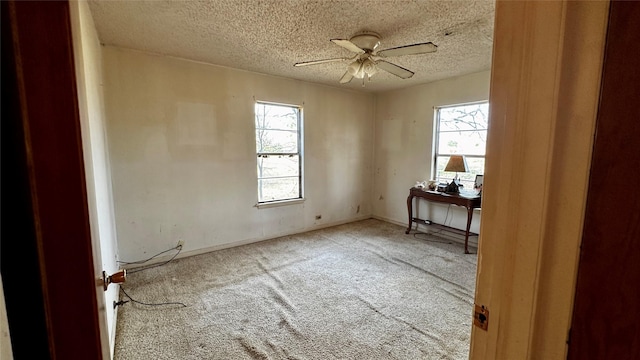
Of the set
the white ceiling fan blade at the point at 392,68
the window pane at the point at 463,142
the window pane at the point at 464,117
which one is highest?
the white ceiling fan blade at the point at 392,68

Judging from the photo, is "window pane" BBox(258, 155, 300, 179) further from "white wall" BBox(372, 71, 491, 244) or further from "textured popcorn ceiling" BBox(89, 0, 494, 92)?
"white wall" BBox(372, 71, 491, 244)

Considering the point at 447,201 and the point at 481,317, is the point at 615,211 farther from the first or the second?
the point at 447,201

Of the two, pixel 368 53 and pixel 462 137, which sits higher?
pixel 368 53

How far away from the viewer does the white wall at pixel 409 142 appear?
3928mm

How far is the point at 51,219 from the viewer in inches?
19.7

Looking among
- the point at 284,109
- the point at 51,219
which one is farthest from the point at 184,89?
the point at 51,219

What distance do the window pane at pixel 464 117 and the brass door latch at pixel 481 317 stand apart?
11.8 ft

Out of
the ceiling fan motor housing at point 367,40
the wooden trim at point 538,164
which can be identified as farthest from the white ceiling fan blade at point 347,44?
the wooden trim at point 538,164

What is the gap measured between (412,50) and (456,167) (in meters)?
2.02

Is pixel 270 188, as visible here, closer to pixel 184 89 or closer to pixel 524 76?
pixel 184 89

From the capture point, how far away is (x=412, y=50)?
88.5 inches

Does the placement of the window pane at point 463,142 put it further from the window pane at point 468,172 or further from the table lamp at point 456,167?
the table lamp at point 456,167

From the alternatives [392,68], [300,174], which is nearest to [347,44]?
[392,68]

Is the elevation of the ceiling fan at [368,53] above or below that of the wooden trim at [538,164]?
above
